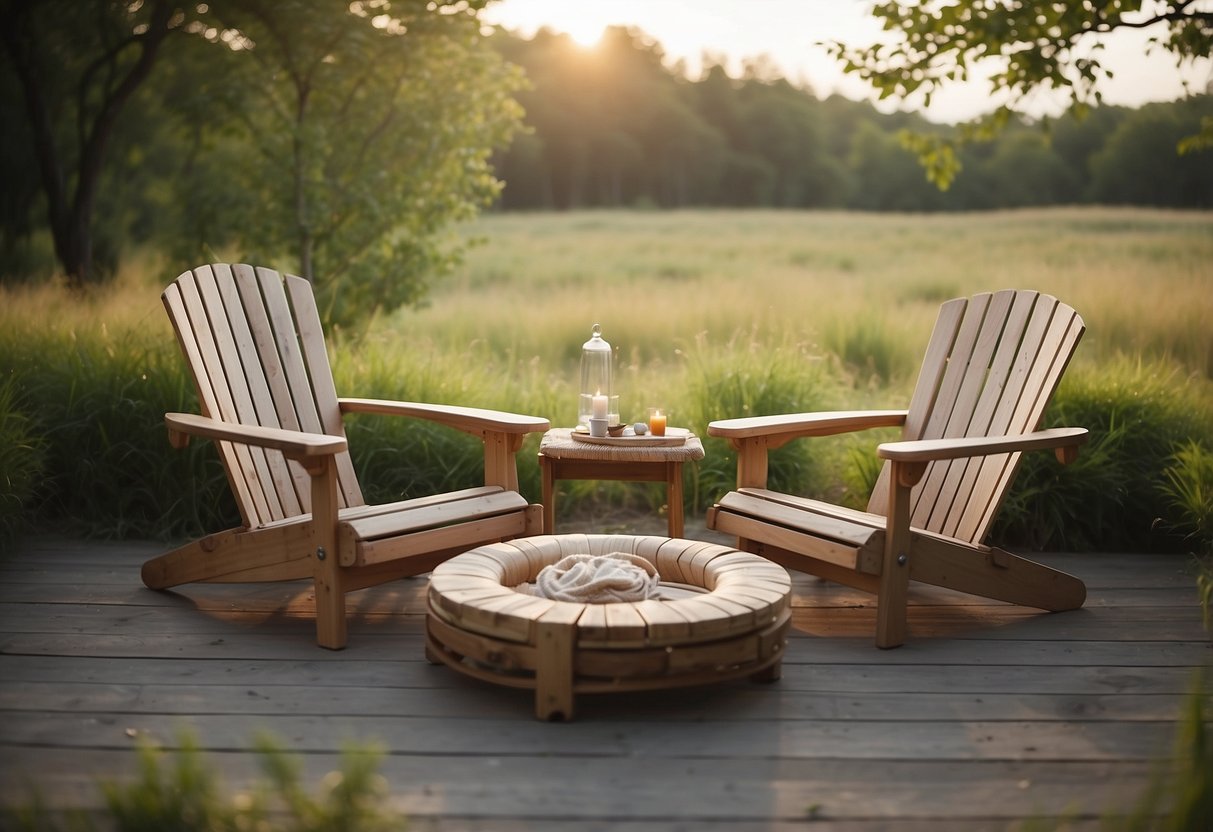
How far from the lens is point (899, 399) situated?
5.49 metres

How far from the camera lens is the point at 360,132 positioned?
A: 686cm

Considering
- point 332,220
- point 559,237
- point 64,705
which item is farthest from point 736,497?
point 559,237

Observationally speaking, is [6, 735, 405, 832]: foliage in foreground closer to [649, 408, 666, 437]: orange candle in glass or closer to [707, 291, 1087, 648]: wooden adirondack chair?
[707, 291, 1087, 648]: wooden adirondack chair

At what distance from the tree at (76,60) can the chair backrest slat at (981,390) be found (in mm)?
6171

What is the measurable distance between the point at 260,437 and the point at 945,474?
7.74 feet

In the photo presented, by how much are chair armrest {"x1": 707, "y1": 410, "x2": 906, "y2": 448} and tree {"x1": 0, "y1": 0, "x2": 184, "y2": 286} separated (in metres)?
5.73

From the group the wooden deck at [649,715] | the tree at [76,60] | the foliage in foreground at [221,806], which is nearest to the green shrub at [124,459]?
the wooden deck at [649,715]

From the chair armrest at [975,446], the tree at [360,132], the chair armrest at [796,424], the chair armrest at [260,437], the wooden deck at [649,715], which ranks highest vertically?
the tree at [360,132]

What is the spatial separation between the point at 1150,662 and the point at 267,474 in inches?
114

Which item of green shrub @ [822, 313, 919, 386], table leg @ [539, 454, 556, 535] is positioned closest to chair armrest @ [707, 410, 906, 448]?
table leg @ [539, 454, 556, 535]

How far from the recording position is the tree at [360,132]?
6578 mm

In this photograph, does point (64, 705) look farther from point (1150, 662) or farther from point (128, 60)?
point (128, 60)

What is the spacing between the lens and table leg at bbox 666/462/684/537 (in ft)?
11.7

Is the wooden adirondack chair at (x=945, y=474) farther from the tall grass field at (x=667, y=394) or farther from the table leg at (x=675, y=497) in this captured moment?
the tall grass field at (x=667, y=394)
